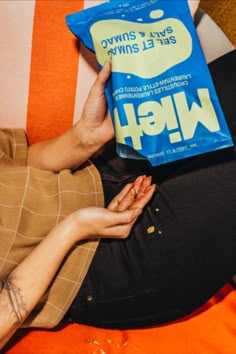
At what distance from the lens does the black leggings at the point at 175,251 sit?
33.5 inches

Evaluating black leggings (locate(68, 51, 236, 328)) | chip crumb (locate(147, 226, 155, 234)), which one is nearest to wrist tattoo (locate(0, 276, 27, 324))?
black leggings (locate(68, 51, 236, 328))

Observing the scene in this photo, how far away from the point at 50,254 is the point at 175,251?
25 cm

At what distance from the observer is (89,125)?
0.96 m

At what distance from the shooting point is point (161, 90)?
2.61 ft

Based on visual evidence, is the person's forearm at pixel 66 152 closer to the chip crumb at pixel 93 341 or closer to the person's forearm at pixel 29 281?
the person's forearm at pixel 29 281

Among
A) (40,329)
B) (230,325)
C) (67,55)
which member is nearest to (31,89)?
(67,55)

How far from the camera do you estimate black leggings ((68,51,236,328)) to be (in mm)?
851

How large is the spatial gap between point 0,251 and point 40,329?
25cm

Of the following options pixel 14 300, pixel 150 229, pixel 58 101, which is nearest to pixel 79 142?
pixel 58 101

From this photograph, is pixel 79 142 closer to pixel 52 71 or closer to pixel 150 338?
pixel 52 71

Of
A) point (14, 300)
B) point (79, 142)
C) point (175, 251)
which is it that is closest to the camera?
point (14, 300)

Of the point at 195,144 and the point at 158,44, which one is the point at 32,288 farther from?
the point at 158,44

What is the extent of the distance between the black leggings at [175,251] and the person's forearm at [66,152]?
20 cm

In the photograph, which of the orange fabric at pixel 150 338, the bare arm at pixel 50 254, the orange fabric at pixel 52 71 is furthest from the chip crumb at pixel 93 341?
the orange fabric at pixel 52 71
